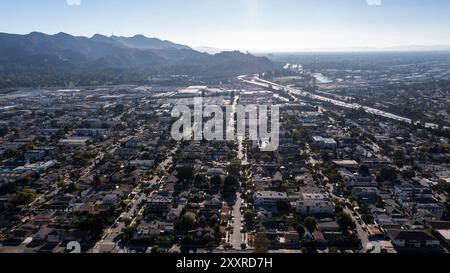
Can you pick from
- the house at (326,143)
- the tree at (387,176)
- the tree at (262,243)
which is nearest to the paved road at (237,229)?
the tree at (262,243)

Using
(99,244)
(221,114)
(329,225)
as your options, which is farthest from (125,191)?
(221,114)

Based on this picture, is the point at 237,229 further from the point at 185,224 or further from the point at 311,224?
the point at 311,224

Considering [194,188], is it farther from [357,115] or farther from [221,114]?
A: [357,115]

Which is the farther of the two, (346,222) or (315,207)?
(315,207)

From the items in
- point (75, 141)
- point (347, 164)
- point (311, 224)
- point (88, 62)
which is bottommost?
point (311, 224)

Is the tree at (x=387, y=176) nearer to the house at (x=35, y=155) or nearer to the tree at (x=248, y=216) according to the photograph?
the tree at (x=248, y=216)

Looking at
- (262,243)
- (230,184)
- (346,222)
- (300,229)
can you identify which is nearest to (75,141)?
(230,184)
